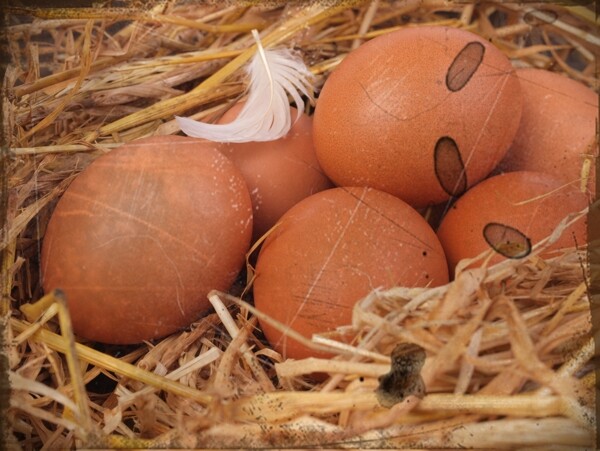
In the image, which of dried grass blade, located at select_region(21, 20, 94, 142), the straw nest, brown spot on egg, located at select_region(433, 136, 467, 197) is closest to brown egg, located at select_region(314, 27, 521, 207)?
brown spot on egg, located at select_region(433, 136, 467, 197)

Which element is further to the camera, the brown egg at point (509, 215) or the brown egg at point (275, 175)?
the brown egg at point (275, 175)

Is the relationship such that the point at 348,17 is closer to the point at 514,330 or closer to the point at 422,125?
the point at 422,125

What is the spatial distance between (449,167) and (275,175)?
25 cm

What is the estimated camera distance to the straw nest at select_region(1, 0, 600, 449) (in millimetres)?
675

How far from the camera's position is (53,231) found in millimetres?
869

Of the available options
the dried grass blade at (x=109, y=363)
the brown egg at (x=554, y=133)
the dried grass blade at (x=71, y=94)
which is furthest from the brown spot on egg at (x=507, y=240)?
the dried grass blade at (x=71, y=94)

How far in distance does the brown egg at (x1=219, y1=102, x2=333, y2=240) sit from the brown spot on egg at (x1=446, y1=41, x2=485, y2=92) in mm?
231

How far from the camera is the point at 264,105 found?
3.18 feet

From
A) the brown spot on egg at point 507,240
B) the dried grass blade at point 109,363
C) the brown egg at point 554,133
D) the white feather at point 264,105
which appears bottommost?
the dried grass blade at point 109,363

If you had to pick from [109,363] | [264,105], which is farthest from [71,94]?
[109,363]

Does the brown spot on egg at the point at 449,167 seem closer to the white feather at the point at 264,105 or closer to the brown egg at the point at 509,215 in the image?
the brown egg at the point at 509,215

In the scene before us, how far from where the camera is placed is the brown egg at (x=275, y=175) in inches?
37.4

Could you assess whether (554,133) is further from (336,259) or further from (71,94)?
(71,94)

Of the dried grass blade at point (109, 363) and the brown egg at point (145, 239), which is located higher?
the brown egg at point (145, 239)
